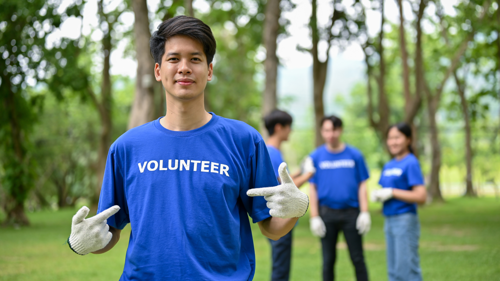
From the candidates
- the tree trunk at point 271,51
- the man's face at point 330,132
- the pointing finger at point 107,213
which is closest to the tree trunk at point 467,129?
the tree trunk at point 271,51

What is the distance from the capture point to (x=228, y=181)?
2131 mm

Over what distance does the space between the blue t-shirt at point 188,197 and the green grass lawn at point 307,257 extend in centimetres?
600

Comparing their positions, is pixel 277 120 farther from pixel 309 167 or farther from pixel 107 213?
pixel 107 213

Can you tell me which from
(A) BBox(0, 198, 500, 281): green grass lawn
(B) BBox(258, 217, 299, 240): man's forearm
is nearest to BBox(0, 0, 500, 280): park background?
(A) BBox(0, 198, 500, 281): green grass lawn

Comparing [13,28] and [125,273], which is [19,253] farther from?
[125,273]

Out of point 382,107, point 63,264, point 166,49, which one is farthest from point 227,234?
point 382,107

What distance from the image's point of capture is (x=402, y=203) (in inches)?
206

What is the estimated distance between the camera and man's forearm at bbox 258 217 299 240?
7.50 feet

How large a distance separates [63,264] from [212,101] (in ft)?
58.7

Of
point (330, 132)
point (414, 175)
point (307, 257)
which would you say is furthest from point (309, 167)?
point (307, 257)

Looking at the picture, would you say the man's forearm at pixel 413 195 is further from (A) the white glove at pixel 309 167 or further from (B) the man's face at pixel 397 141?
(A) the white glove at pixel 309 167

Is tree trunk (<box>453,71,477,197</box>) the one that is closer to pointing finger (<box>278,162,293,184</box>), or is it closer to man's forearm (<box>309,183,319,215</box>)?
man's forearm (<box>309,183,319,215</box>)

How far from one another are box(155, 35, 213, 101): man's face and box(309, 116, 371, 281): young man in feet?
12.4

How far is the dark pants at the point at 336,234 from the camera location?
5699 millimetres
